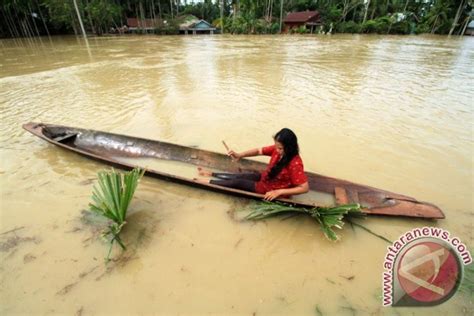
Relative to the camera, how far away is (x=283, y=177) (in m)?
3.03

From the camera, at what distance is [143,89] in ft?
29.8

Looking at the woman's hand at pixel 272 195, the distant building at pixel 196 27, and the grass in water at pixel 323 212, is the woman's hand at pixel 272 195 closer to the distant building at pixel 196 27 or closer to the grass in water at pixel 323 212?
the grass in water at pixel 323 212

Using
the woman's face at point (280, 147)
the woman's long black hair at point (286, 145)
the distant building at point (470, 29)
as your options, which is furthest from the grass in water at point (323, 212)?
the distant building at point (470, 29)

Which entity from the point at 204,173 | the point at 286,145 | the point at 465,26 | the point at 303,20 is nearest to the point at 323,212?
the point at 286,145

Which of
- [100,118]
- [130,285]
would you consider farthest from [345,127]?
[100,118]

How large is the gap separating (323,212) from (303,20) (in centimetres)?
4568

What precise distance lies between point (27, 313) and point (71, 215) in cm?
128

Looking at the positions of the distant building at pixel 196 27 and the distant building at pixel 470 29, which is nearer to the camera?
the distant building at pixel 470 29

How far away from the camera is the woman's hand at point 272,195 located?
9.58ft

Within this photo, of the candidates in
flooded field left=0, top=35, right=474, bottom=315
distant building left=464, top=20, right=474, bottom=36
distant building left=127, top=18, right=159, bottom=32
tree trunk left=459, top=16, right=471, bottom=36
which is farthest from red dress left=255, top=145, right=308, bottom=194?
distant building left=464, top=20, right=474, bottom=36

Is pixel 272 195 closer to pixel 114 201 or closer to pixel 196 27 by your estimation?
pixel 114 201

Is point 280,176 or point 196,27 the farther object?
point 196,27

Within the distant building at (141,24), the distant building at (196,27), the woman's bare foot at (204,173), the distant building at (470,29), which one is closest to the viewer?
the woman's bare foot at (204,173)

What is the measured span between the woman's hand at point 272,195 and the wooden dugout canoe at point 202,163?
0.33 feet
